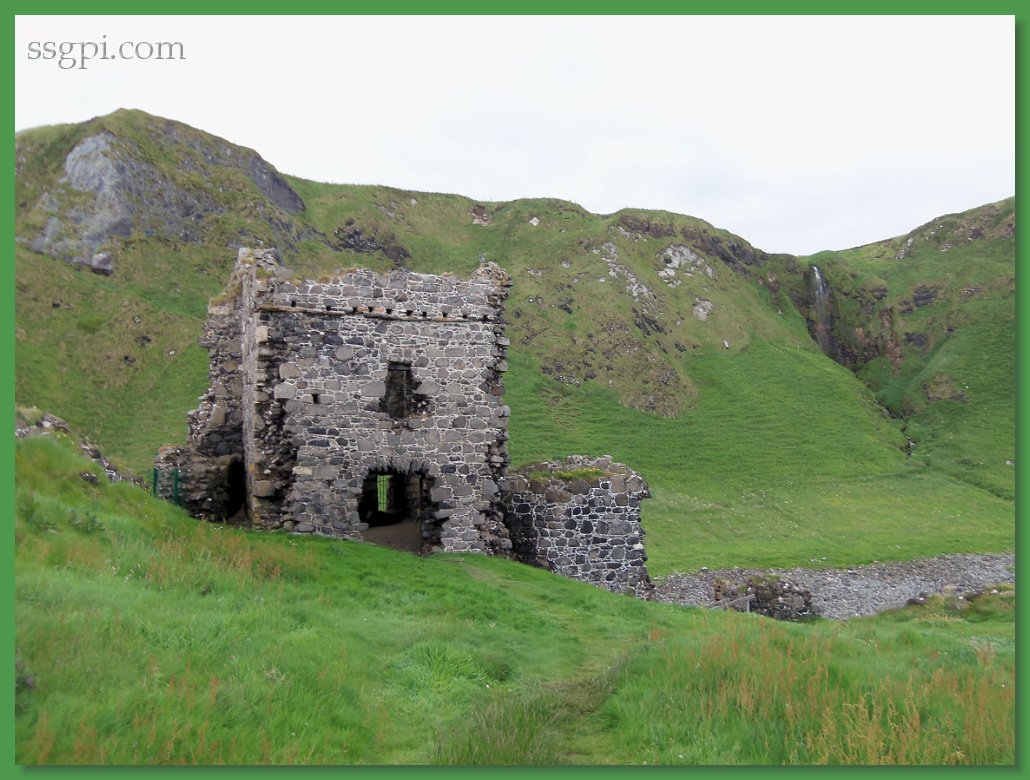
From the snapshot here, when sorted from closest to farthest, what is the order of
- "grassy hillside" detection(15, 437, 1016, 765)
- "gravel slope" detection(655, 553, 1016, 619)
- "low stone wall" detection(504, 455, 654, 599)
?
"grassy hillside" detection(15, 437, 1016, 765), "low stone wall" detection(504, 455, 654, 599), "gravel slope" detection(655, 553, 1016, 619)

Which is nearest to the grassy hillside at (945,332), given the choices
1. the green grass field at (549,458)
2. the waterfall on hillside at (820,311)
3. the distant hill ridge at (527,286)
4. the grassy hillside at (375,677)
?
the distant hill ridge at (527,286)

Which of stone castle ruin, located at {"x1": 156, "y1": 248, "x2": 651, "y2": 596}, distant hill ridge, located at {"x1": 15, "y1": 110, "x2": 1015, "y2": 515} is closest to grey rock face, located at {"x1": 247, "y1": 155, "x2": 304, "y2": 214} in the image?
distant hill ridge, located at {"x1": 15, "y1": 110, "x2": 1015, "y2": 515}

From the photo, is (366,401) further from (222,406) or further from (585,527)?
(585,527)

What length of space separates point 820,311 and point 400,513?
8498 cm

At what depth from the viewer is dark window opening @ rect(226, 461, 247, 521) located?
2091 cm

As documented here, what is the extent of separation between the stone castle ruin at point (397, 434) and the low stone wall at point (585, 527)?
38 millimetres

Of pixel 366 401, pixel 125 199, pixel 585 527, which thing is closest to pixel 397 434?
pixel 366 401

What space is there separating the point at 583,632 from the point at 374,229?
79284 millimetres

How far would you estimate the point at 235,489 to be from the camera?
21.3m

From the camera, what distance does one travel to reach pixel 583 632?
12.6 meters

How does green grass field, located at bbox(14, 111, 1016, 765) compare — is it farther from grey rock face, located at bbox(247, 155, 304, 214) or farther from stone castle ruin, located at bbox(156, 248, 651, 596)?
grey rock face, located at bbox(247, 155, 304, 214)

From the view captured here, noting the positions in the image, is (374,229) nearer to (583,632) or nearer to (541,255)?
(541,255)

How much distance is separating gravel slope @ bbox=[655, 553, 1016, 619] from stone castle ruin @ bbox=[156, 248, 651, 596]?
8000 millimetres

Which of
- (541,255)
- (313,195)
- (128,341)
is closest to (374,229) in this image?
(313,195)
